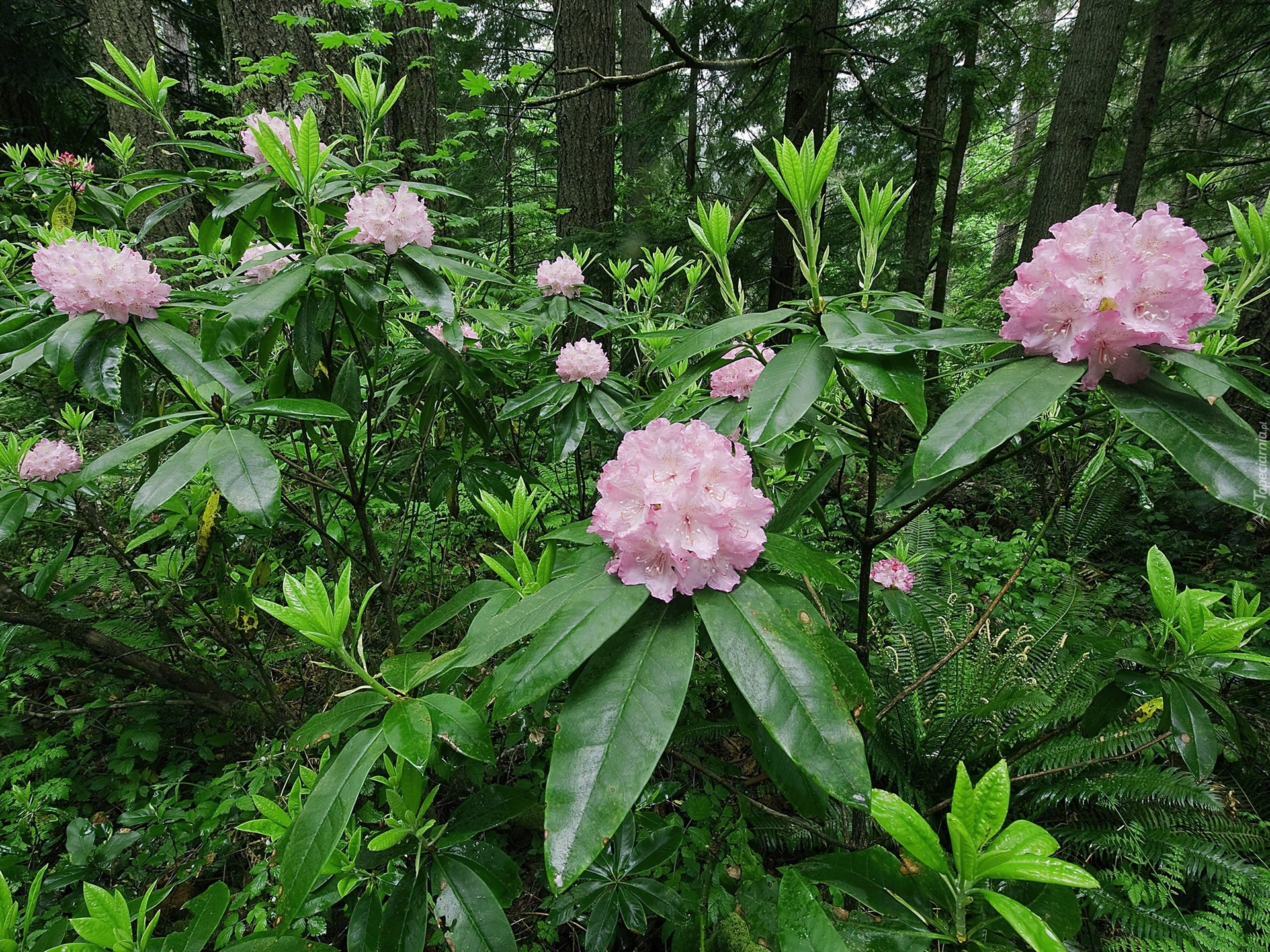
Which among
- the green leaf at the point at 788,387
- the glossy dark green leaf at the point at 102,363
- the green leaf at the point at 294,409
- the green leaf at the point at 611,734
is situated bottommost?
the green leaf at the point at 611,734

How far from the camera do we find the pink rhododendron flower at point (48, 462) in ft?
6.84

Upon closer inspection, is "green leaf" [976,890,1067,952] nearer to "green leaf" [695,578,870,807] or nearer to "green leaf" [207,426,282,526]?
"green leaf" [695,578,870,807]

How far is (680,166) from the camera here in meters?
7.30

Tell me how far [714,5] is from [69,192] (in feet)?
13.9

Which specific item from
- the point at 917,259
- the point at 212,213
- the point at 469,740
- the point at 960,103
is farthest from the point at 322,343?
the point at 960,103

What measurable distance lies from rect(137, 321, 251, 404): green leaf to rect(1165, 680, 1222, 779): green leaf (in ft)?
6.40

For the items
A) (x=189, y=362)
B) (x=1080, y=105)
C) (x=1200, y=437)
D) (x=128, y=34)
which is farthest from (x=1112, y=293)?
(x=128, y=34)

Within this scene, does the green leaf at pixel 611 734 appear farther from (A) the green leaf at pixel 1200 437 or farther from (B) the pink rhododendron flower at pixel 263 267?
(B) the pink rhododendron flower at pixel 263 267

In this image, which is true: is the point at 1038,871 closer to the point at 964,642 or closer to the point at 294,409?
the point at 964,642

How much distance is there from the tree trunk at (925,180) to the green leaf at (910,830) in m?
4.09

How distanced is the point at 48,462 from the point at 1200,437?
10.4ft

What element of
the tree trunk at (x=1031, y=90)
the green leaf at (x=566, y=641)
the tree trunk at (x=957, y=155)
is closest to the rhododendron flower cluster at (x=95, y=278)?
the green leaf at (x=566, y=641)

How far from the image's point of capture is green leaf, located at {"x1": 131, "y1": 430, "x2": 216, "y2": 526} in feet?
3.47

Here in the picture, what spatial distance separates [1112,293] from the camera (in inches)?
31.9
